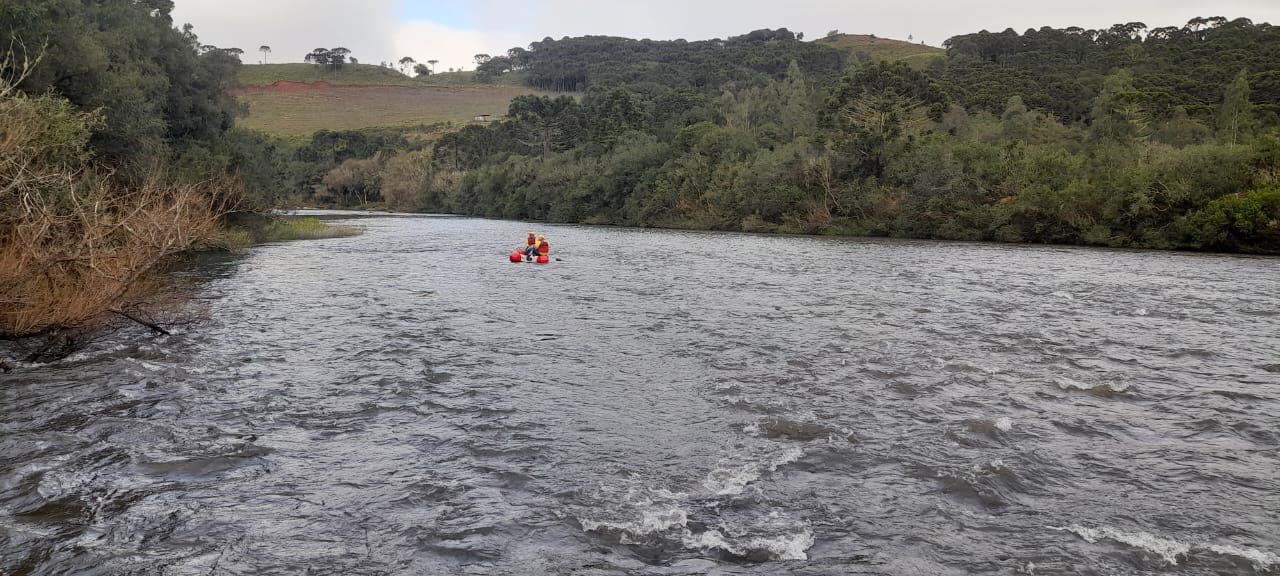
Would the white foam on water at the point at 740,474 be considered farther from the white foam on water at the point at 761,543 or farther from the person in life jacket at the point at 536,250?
the person in life jacket at the point at 536,250

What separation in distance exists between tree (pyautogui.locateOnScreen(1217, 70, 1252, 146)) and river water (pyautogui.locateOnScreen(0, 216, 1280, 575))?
125 feet

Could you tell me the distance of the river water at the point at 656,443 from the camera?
24.1ft

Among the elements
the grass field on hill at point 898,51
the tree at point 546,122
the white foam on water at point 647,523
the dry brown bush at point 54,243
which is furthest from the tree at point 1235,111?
the grass field on hill at point 898,51

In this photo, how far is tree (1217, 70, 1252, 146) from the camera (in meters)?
51.6

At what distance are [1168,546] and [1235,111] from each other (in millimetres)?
59226

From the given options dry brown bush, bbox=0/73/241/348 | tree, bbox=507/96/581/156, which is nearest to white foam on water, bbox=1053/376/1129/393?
dry brown bush, bbox=0/73/241/348

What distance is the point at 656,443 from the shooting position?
10594mm

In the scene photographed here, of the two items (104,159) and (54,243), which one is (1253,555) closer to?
(54,243)

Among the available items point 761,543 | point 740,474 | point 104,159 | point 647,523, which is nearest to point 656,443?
point 740,474

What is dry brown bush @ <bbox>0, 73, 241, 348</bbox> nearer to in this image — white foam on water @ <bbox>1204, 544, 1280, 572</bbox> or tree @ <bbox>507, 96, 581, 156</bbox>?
white foam on water @ <bbox>1204, 544, 1280, 572</bbox>

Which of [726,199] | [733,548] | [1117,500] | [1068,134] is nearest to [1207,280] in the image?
[1117,500]

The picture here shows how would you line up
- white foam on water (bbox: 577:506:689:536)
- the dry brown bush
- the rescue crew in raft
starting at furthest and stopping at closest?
1. the rescue crew in raft
2. the dry brown bush
3. white foam on water (bbox: 577:506:689:536)

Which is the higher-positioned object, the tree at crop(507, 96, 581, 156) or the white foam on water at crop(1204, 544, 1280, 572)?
the tree at crop(507, 96, 581, 156)

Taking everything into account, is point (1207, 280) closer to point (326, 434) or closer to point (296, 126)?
point (326, 434)
